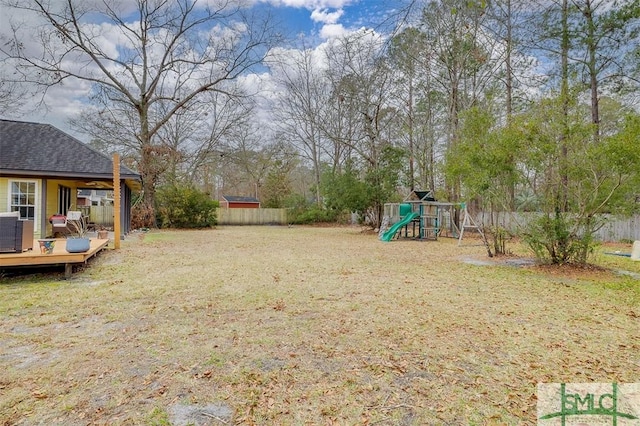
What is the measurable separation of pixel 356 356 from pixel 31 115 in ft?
58.9

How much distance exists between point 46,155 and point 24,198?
1384mm

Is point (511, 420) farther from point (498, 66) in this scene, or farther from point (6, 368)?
point (498, 66)

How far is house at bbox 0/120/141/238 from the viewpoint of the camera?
9.66 metres

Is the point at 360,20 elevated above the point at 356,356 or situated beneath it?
elevated above

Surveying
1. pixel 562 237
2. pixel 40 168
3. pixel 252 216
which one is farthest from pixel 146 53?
pixel 562 237

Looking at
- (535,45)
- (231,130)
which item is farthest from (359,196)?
(231,130)

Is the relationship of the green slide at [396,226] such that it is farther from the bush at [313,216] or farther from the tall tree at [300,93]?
the bush at [313,216]

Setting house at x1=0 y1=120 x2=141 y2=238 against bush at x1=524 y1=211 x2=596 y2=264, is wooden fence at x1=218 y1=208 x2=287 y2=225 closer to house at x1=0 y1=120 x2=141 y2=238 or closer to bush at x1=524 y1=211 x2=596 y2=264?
house at x1=0 y1=120 x2=141 y2=238

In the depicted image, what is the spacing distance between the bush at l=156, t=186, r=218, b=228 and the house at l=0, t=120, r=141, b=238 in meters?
6.07

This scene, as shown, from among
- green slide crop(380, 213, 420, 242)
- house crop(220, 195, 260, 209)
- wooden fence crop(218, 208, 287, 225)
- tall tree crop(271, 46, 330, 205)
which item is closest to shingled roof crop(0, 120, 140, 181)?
green slide crop(380, 213, 420, 242)

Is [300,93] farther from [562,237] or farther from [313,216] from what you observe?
[562,237]

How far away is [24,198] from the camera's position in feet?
32.6

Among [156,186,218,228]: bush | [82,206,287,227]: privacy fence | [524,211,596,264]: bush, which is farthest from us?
[82,206,287,227]: privacy fence

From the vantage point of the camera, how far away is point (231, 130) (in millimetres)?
22672
